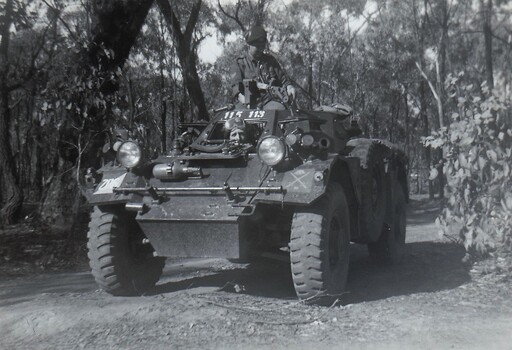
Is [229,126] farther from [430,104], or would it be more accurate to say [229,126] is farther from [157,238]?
[430,104]

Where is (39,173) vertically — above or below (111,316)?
above

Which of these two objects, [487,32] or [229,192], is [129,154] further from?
[487,32]

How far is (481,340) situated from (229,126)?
3.21 m

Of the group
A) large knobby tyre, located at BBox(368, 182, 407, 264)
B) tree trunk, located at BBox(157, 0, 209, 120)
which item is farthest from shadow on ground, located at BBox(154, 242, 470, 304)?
tree trunk, located at BBox(157, 0, 209, 120)

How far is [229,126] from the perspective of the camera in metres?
6.68

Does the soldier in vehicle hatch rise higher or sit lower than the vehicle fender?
higher

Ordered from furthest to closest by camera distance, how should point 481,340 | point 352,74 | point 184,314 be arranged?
point 352,74 → point 184,314 → point 481,340

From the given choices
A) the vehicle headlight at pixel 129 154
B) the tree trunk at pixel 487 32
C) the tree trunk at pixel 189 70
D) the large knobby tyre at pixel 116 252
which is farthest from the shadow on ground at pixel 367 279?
the tree trunk at pixel 487 32

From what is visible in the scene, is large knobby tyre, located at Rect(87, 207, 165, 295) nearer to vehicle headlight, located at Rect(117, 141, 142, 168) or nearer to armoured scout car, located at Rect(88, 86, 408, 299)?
armoured scout car, located at Rect(88, 86, 408, 299)

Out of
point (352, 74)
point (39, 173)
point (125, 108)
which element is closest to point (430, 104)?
point (352, 74)

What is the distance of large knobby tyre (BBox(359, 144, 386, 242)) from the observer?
700 cm

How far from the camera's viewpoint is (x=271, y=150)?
5570 mm

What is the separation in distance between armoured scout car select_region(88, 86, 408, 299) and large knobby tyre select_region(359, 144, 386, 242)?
0.03m

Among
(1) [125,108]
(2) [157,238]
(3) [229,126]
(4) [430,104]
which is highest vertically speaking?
(4) [430,104]
